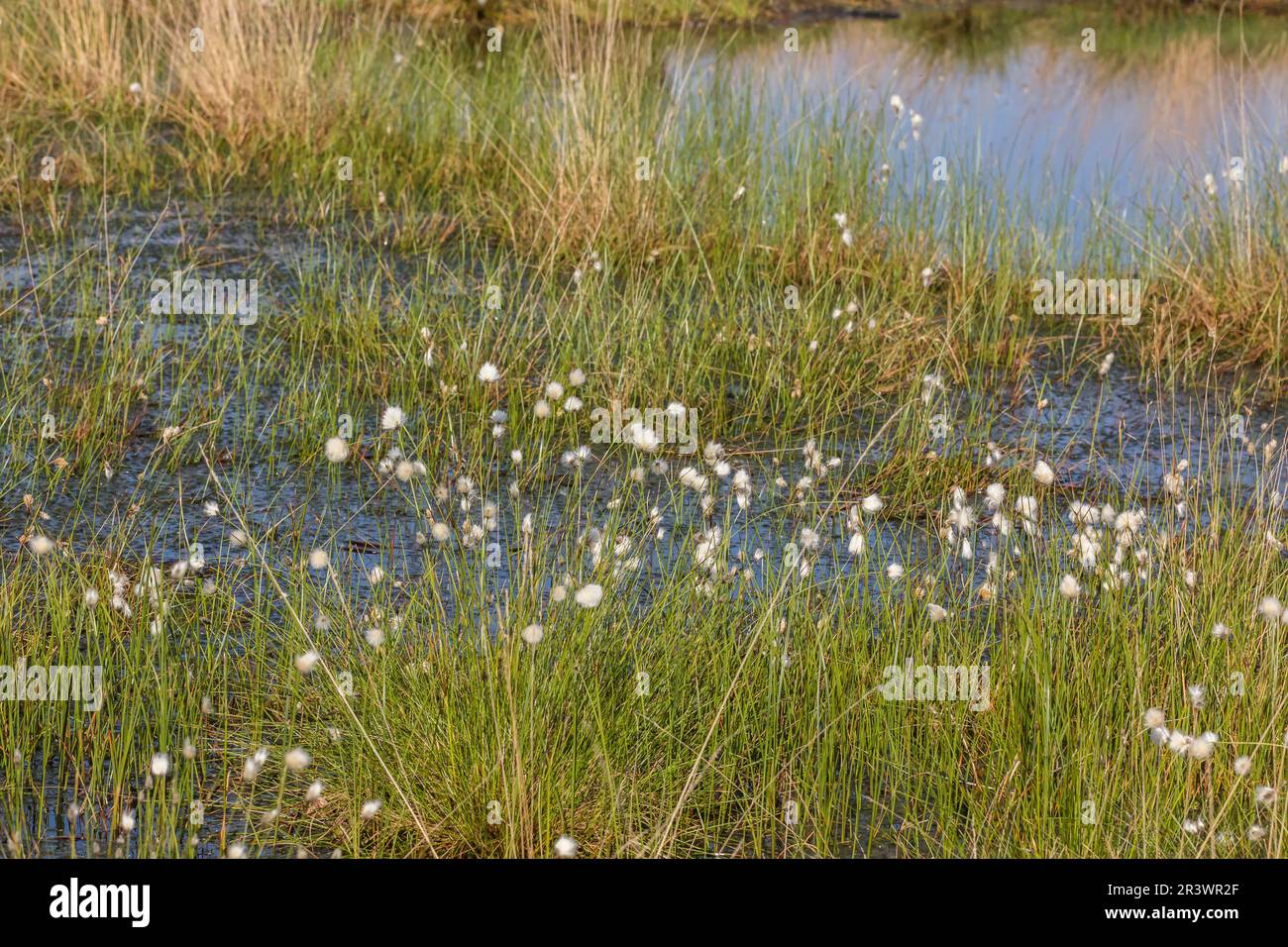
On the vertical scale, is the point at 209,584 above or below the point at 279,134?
below

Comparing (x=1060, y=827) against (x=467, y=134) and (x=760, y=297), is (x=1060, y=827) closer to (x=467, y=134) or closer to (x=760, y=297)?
(x=760, y=297)

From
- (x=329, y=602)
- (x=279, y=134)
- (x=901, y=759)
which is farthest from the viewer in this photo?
(x=279, y=134)

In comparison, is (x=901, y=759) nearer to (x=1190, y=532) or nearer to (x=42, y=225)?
(x=1190, y=532)

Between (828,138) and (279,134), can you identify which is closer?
(828,138)

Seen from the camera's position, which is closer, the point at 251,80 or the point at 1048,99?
the point at 251,80

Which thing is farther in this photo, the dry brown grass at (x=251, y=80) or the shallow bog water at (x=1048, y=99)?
the dry brown grass at (x=251, y=80)

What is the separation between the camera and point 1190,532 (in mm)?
4293

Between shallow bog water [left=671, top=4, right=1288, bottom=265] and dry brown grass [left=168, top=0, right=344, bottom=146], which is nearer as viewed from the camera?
shallow bog water [left=671, top=4, right=1288, bottom=265]

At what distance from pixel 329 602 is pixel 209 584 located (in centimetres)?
37

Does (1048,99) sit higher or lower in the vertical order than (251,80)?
lower

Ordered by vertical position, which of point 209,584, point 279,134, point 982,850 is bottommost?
point 982,850
